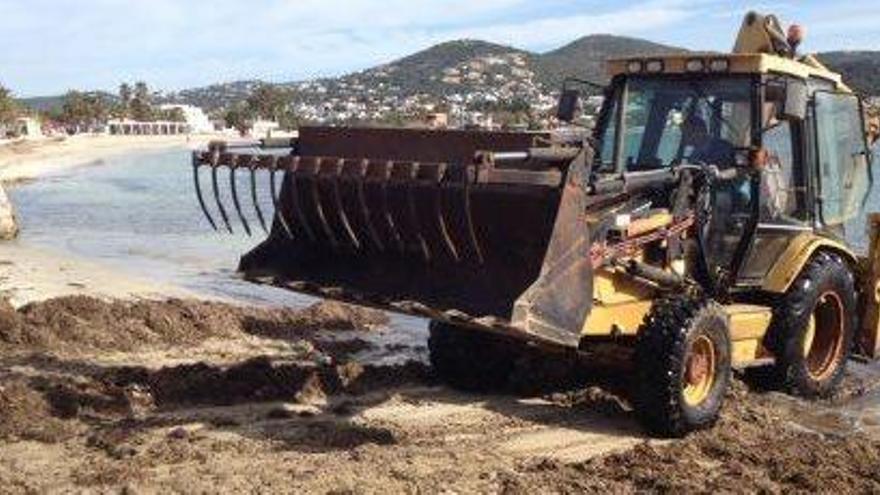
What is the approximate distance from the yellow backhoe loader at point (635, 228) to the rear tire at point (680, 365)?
0.01 metres

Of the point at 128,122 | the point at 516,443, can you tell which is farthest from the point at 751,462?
the point at 128,122

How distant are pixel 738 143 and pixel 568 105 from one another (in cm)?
130

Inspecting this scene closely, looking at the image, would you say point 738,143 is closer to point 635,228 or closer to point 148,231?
point 635,228

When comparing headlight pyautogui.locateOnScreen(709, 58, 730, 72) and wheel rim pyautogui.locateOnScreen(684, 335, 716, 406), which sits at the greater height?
headlight pyautogui.locateOnScreen(709, 58, 730, 72)

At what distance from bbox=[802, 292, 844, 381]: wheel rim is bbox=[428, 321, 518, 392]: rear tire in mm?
2216

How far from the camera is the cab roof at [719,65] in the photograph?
7.82m

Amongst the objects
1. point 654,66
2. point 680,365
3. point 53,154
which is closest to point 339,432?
point 680,365

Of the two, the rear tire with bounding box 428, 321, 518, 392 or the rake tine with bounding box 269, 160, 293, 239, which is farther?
the rear tire with bounding box 428, 321, 518, 392

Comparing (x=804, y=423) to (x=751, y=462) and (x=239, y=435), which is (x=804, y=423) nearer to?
(x=751, y=462)

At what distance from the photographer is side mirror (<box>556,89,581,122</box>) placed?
338 inches

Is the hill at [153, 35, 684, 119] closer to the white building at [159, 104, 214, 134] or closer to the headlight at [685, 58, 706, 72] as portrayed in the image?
the white building at [159, 104, 214, 134]

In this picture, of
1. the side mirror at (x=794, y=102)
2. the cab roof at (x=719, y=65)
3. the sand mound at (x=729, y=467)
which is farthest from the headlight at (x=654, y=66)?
the sand mound at (x=729, y=467)

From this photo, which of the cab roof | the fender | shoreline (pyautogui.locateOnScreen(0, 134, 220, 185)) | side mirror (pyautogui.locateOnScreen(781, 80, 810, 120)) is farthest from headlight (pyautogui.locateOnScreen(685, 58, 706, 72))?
shoreline (pyautogui.locateOnScreen(0, 134, 220, 185))

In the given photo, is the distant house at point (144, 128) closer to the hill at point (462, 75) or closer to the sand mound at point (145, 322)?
the hill at point (462, 75)
